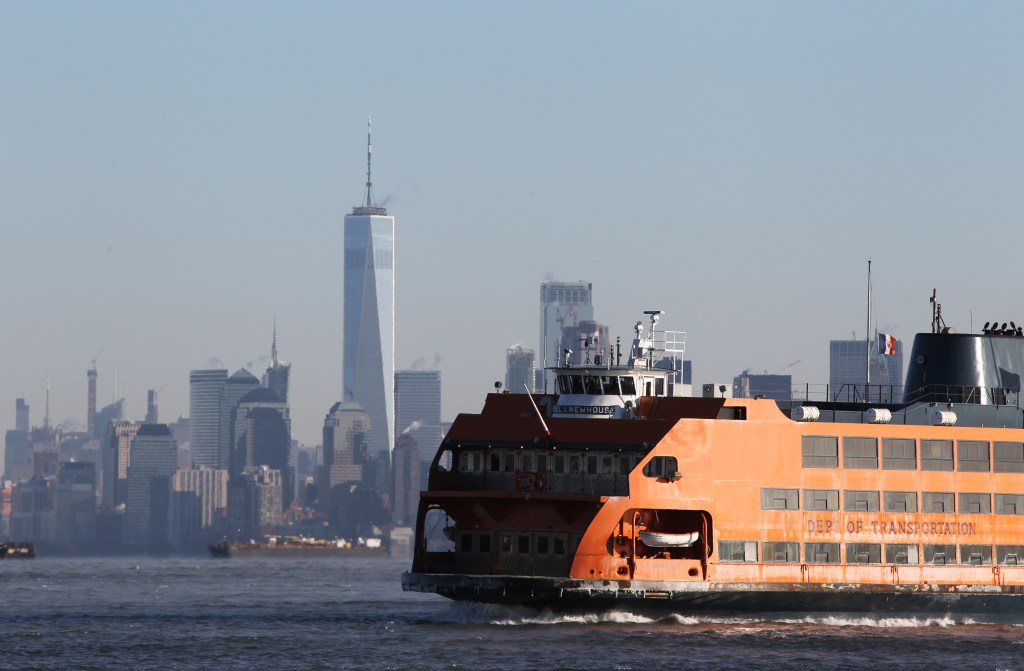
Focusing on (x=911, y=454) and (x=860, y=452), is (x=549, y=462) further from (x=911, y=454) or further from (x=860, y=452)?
(x=911, y=454)

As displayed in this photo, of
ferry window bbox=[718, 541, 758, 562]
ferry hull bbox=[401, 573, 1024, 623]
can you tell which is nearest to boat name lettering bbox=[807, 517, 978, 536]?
ferry hull bbox=[401, 573, 1024, 623]

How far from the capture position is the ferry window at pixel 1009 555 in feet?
195

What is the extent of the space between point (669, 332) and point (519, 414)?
236 inches

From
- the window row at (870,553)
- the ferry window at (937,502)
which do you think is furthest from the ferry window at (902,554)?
the ferry window at (937,502)

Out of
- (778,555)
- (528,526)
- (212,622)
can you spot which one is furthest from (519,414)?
(212,622)

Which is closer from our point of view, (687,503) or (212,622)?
(687,503)

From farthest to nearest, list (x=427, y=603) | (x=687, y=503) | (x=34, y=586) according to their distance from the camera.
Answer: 1. (x=34, y=586)
2. (x=427, y=603)
3. (x=687, y=503)

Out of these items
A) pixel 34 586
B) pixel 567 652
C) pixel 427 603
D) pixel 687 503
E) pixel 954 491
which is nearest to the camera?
pixel 567 652

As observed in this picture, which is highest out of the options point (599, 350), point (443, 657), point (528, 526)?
point (599, 350)

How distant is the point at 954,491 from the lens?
58938 millimetres

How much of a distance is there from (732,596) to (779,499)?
131 inches

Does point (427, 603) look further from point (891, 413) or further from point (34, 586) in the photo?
point (34, 586)

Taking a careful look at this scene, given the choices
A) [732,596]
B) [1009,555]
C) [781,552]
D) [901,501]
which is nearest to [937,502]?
[901,501]

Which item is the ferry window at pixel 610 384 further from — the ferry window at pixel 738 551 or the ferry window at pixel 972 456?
the ferry window at pixel 972 456
